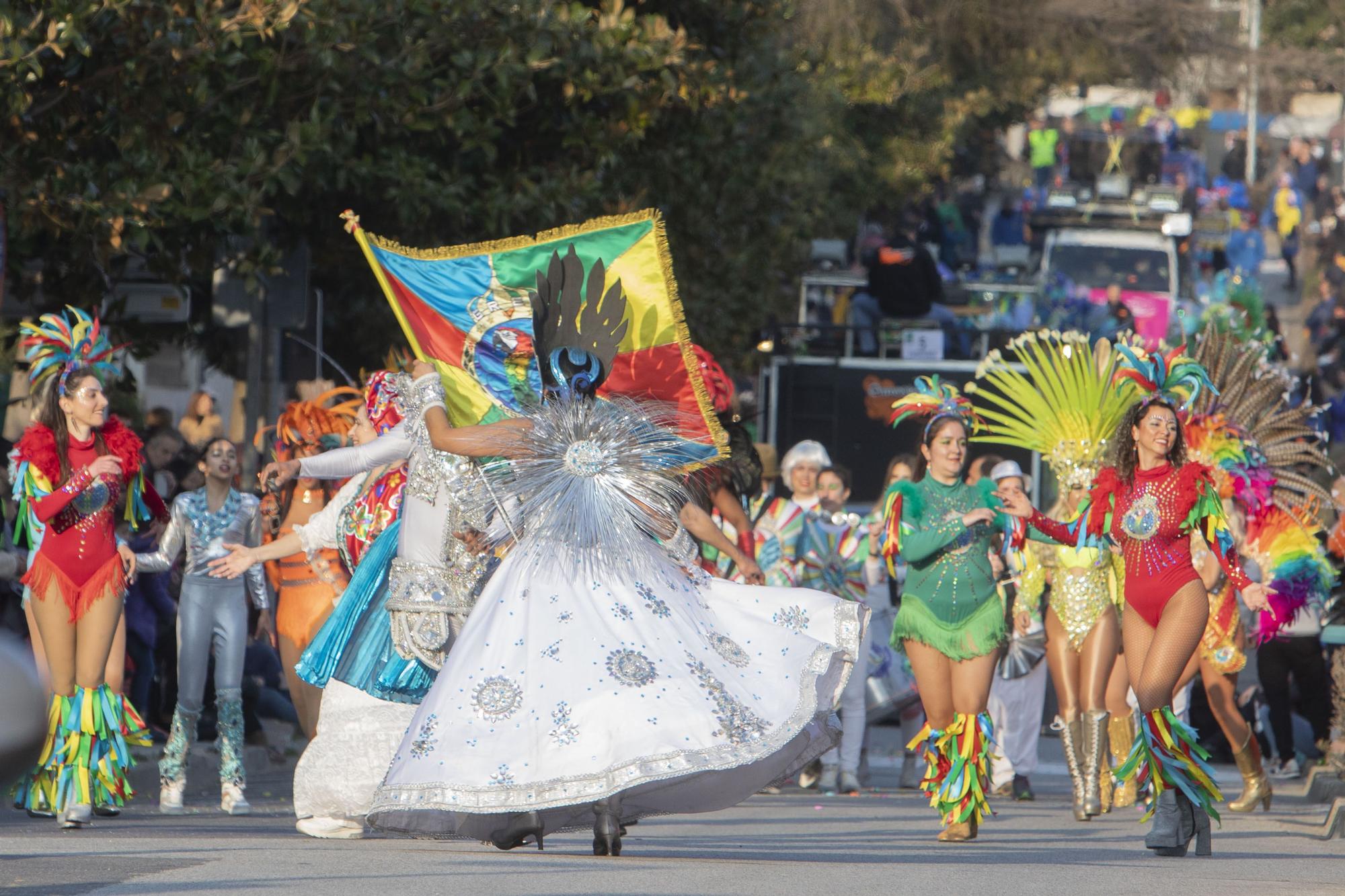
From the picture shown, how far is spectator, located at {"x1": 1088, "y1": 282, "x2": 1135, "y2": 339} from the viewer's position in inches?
936

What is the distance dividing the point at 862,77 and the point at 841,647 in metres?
21.4

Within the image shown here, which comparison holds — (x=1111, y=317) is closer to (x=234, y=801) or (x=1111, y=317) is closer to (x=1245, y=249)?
(x=1245, y=249)

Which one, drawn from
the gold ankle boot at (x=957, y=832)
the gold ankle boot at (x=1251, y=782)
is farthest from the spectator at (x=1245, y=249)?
the gold ankle boot at (x=957, y=832)

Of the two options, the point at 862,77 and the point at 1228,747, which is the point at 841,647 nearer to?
the point at 1228,747

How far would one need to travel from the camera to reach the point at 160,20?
12.2 meters

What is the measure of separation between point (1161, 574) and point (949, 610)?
991 millimetres

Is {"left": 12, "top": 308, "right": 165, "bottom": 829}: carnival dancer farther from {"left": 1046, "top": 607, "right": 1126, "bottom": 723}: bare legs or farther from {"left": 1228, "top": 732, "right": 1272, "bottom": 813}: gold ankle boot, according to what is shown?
{"left": 1228, "top": 732, "right": 1272, "bottom": 813}: gold ankle boot

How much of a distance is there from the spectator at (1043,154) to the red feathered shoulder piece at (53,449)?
30634 millimetres

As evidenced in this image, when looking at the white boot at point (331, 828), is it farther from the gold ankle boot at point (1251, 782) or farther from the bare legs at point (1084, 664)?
the gold ankle boot at point (1251, 782)

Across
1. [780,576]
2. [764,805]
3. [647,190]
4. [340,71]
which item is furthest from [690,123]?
[764,805]

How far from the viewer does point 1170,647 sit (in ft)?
28.5

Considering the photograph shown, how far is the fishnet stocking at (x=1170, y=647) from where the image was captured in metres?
8.70

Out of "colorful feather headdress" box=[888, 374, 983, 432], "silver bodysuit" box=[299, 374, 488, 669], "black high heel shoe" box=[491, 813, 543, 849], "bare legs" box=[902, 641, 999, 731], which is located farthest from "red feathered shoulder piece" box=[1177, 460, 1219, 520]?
"black high heel shoe" box=[491, 813, 543, 849]

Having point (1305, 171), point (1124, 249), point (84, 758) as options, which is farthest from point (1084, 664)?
→ point (1305, 171)
